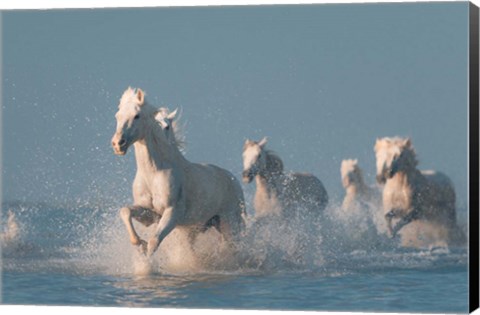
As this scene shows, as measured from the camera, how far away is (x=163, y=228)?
1894cm

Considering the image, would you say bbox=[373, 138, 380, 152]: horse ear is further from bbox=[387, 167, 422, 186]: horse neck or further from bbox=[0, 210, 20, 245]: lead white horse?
bbox=[0, 210, 20, 245]: lead white horse

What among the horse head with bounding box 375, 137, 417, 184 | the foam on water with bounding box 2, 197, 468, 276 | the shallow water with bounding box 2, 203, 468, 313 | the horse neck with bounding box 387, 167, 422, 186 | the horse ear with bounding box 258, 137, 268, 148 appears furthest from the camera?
the horse neck with bounding box 387, 167, 422, 186

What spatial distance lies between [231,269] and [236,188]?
78 centimetres

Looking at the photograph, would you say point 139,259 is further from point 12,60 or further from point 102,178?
point 12,60

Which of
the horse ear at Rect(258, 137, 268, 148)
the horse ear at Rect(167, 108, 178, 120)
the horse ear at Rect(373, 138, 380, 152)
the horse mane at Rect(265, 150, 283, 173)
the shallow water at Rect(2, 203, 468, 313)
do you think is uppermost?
the horse ear at Rect(167, 108, 178, 120)

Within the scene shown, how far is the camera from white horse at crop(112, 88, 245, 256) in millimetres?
18922


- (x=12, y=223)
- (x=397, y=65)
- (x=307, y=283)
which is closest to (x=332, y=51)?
(x=397, y=65)

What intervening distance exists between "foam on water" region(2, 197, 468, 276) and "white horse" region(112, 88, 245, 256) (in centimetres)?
18

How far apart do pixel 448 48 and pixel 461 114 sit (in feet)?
1.83

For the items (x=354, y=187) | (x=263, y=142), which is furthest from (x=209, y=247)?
(x=354, y=187)

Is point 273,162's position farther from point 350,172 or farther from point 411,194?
point 411,194

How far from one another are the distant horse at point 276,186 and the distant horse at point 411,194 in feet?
1.93

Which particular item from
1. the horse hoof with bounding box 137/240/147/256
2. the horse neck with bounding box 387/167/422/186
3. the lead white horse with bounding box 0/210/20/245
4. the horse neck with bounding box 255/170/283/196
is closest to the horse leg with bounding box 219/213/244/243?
the horse neck with bounding box 255/170/283/196

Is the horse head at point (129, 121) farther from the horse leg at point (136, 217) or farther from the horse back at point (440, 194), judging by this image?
the horse back at point (440, 194)
